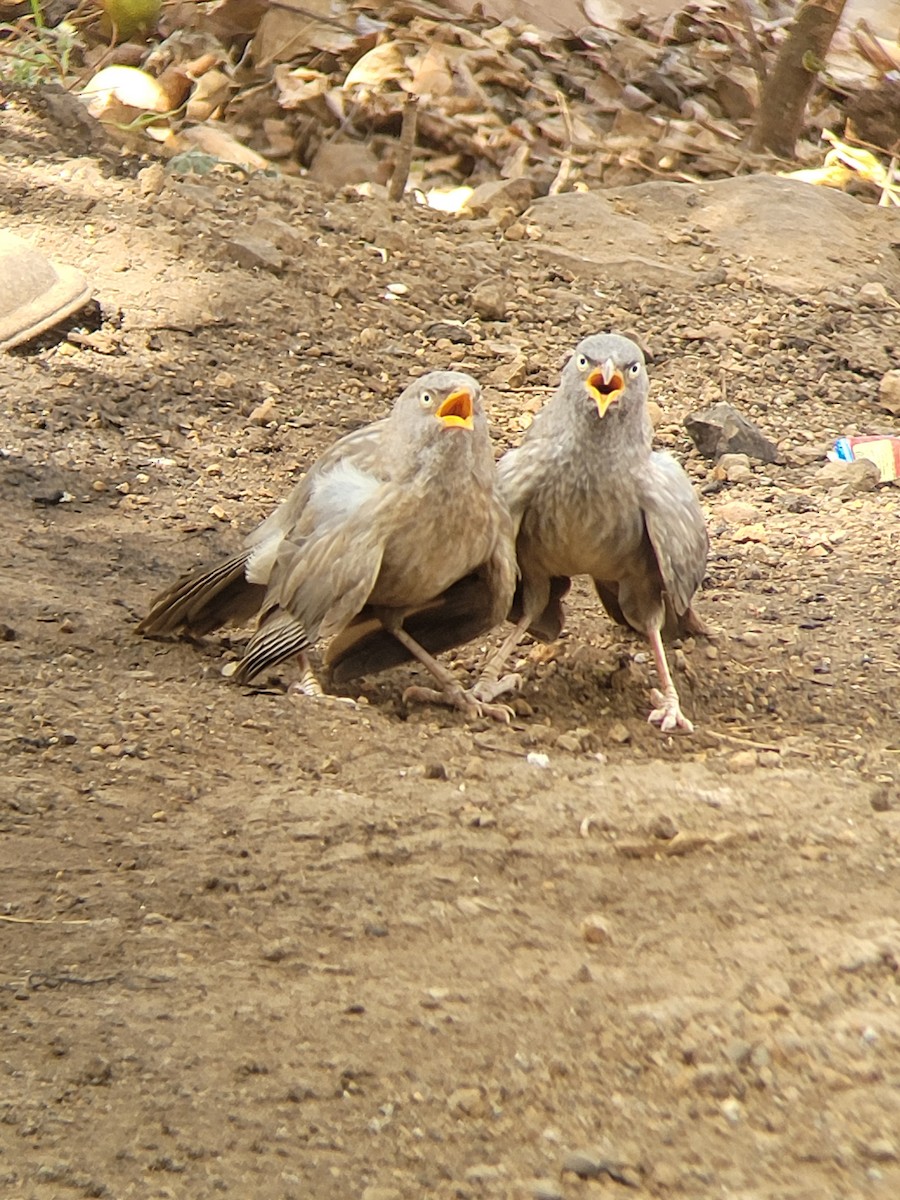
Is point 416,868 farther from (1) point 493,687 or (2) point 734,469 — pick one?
(2) point 734,469

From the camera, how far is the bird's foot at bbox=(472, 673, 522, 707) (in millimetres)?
4109

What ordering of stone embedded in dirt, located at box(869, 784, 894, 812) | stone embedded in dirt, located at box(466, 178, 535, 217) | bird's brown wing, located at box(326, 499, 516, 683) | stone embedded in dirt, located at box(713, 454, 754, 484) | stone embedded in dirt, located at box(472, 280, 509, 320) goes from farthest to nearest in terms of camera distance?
stone embedded in dirt, located at box(466, 178, 535, 217)
stone embedded in dirt, located at box(472, 280, 509, 320)
stone embedded in dirt, located at box(713, 454, 754, 484)
bird's brown wing, located at box(326, 499, 516, 683)
stone embedded in dirt, located at box(869, 784, 894, 812)

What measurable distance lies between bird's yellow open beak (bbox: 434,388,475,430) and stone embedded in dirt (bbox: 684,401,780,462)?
2.09 meters

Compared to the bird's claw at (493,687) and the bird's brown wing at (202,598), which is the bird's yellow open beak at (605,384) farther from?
the bird's brown wing at (202,598)

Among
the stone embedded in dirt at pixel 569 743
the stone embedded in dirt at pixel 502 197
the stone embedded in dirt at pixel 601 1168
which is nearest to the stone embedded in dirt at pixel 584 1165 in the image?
the stone embedded in dirt at pixel 601 1168

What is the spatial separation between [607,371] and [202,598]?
1229 mm

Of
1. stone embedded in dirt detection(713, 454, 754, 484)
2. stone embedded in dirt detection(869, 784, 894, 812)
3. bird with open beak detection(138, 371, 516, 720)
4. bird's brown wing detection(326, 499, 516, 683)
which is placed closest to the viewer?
stone embedded in dirt detection(869, 784, 894, 812)

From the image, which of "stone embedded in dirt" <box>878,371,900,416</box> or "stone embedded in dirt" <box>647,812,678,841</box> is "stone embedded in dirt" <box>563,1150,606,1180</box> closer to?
"stone embedded in dirt" <box>647,812,678,841</box>

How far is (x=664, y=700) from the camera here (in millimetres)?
4039

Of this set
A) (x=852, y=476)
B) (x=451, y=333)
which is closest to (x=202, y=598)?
(x=852, y=476)

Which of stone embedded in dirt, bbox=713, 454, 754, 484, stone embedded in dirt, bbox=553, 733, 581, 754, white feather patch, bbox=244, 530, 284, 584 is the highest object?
stone embedded in dirt, bbox=553, 733, 581, 754

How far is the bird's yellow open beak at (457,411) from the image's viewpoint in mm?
3771

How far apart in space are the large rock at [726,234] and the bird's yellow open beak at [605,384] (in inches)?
128

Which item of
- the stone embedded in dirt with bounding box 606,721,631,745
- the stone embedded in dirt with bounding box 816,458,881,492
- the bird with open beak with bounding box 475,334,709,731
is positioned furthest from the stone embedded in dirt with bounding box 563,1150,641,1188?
the stone embedded in dirt with bounding box 816,458,881,492
